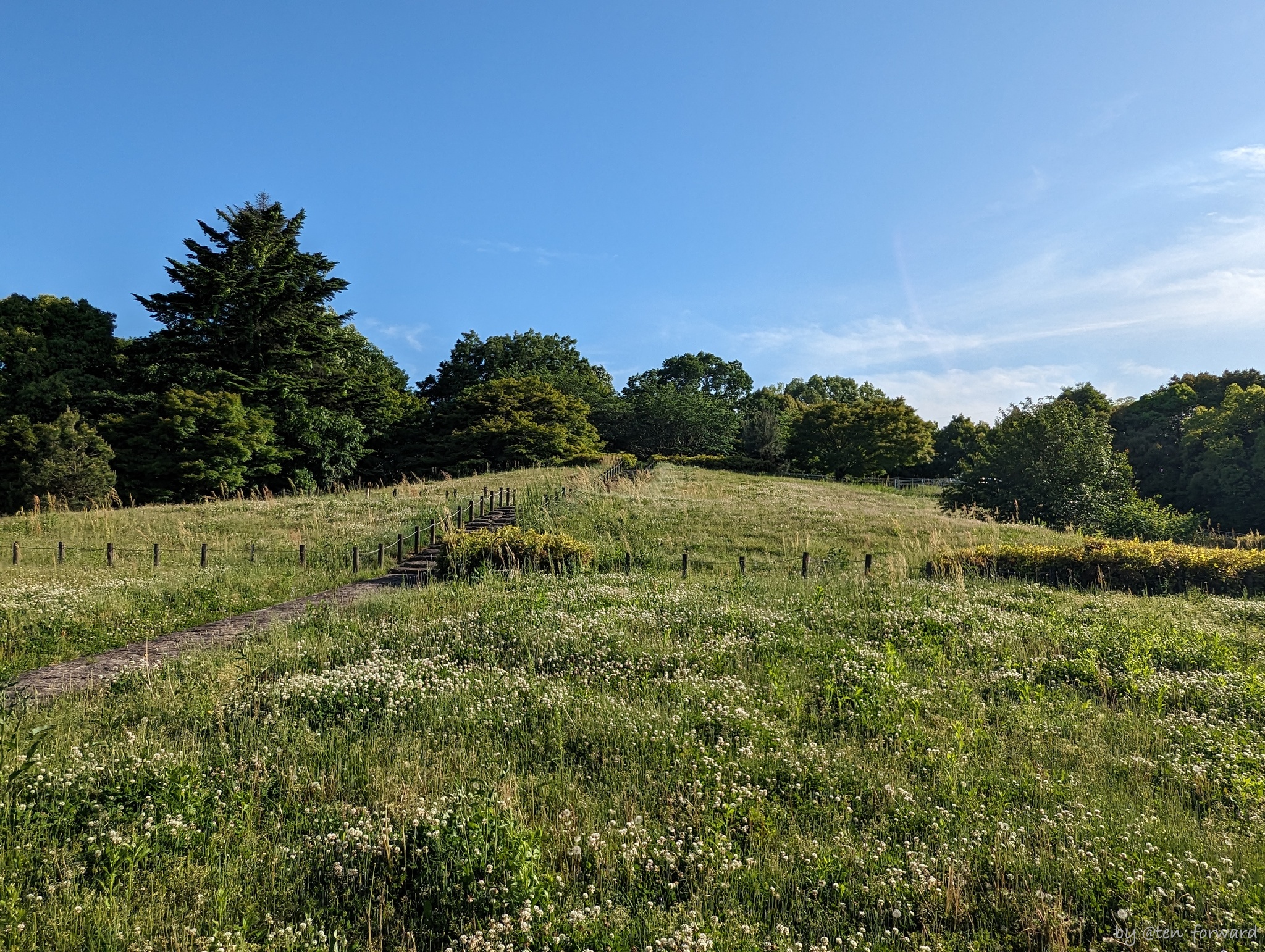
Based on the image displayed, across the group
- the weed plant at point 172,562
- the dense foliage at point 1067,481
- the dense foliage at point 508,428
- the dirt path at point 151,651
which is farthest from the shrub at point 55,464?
the dense foliage at point 1067,481

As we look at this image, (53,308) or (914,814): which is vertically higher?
(53,308)

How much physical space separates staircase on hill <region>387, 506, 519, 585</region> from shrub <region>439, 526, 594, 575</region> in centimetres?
43

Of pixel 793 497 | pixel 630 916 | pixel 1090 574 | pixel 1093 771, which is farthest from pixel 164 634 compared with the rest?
pixel 793 497

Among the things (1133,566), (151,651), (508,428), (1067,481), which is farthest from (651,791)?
(508,428)

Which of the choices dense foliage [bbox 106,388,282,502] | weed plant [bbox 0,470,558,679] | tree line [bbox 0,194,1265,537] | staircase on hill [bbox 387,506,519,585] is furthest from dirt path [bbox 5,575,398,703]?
dense foliage [bbox 106,388,282,502]

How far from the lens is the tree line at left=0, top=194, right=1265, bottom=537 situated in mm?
29000

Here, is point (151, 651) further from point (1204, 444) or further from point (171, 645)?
point (1204, 444)

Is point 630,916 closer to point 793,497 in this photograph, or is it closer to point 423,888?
point 423,888

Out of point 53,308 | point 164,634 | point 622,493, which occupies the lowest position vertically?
point 164,634

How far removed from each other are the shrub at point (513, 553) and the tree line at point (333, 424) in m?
18.1

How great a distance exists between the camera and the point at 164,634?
32.4 feet

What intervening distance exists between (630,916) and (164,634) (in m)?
9.82

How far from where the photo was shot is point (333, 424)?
138 feet

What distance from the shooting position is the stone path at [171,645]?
23.6 ft
